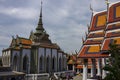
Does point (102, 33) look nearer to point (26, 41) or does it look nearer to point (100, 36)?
point (100, 36)

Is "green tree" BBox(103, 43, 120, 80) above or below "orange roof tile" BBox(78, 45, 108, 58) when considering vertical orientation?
below

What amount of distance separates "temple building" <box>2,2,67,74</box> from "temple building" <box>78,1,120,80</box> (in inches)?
657

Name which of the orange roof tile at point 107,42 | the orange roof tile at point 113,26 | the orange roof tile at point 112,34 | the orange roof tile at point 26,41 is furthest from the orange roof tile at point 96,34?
the orange roof tile at point 26,41

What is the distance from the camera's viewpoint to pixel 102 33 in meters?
26.6

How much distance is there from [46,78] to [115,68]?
27.1 meters

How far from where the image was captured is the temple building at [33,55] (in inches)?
1596

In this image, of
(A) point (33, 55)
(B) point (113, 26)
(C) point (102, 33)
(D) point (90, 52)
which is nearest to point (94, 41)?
(C) point (102, 33)

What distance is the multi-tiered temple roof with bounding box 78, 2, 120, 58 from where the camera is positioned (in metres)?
22.8

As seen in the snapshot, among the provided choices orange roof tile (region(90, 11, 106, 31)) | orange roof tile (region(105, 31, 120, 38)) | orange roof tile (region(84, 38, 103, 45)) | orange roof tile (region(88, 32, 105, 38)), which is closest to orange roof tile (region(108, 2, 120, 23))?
orange roof tile (region(90, 11, 106, 31))

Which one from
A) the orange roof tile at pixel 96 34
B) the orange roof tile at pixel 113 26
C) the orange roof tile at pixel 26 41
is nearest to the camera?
the orange roof tile at pixel 113 26

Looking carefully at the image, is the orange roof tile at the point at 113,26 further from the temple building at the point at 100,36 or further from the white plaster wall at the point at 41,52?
the white plaster wall at the point at 41,52

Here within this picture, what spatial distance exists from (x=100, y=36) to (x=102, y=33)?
49 cm

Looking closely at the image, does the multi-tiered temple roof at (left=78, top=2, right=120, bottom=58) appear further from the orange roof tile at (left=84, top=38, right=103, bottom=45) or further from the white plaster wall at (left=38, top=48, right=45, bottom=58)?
the white plaster wall at (left=38, top=48, right=45, bottom=58)

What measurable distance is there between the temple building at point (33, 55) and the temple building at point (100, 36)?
16.7 m
